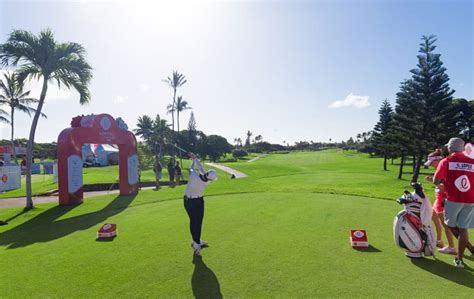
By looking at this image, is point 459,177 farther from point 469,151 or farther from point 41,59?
Result: point 41,59

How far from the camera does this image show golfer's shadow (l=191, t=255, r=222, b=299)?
4.18m

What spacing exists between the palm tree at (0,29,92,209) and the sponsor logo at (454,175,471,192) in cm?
1485

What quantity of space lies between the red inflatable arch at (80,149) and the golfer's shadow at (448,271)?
13.9 meters

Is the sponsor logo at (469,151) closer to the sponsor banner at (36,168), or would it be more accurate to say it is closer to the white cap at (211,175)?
the white cap at (211,175)

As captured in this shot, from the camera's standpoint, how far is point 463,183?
17.5ft

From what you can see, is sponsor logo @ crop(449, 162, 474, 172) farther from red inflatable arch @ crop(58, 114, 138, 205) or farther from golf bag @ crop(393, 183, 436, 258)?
red inflatable arch @ crop(58, 114, 138, 205)

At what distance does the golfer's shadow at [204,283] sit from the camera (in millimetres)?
4179

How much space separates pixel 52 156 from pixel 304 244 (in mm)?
83222

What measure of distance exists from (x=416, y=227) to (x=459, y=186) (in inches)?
38.0

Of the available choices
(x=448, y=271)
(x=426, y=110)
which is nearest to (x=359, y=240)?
(x=448, y=271)

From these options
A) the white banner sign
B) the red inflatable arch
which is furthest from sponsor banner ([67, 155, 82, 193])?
the white banner sign

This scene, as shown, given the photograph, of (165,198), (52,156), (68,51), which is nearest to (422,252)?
(165,198)

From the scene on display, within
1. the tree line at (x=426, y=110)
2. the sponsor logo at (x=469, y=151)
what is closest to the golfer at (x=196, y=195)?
the sponsor logo at (x=469, y=151)

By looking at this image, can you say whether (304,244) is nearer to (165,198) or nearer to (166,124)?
(165,198)
